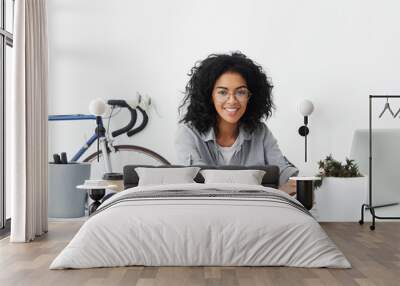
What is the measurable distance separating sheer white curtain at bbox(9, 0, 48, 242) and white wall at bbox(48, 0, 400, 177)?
126 cm

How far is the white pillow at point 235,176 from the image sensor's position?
544 cm

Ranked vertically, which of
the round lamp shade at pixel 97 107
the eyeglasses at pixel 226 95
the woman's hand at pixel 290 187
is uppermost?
the eyeglasses at pixel 226 95

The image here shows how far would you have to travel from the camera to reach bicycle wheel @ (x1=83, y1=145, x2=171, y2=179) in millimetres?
6875

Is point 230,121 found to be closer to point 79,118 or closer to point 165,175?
point 165,175

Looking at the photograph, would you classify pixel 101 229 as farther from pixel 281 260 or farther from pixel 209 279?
pixel 281 260

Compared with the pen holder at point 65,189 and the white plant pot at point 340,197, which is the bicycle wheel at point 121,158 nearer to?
the pen holder at point 65,189

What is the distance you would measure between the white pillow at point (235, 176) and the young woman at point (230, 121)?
18.1 inches

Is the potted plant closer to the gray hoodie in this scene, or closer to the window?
the gray hoodie

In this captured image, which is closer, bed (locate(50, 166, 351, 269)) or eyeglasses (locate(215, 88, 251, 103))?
bed (locate(50, 166, 351, 269))

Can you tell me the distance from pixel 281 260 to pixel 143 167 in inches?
83.1

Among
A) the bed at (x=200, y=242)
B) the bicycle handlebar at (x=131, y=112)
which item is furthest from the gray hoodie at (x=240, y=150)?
the bed at (x=200, y=242)

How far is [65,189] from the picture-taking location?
6.61 m

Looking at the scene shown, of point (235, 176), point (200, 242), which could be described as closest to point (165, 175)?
point (235, 176)

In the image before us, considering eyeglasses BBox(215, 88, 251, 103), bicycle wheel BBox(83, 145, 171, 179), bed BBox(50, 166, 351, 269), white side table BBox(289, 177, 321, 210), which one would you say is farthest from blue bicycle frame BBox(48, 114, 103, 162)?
bed BBox(50, 166, 351, 269)
